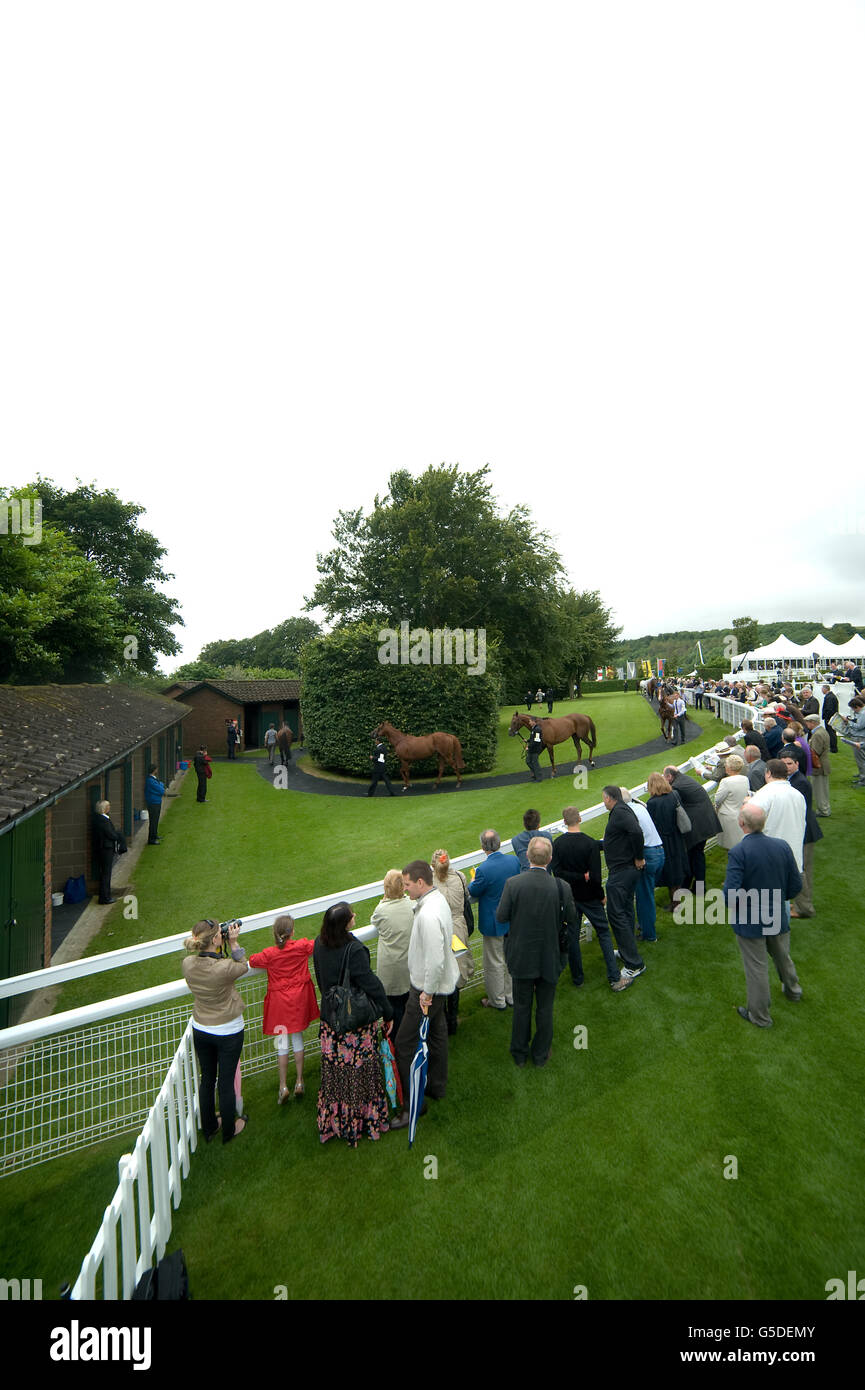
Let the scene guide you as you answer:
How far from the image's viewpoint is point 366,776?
22.4m

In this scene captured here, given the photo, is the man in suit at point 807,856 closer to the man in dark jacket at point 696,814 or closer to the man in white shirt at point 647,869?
the man in dark jacket at point 696,814

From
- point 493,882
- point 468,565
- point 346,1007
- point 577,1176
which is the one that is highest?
point 468,565

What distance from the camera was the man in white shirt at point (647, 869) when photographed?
644cm

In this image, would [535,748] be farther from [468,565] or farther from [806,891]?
[468,565]

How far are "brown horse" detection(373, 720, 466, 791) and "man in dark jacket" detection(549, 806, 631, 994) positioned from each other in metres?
13.5

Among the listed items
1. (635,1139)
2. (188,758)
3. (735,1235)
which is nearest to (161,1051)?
(635,1139)

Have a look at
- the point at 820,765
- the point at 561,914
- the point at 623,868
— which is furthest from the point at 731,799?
the point at 561,914

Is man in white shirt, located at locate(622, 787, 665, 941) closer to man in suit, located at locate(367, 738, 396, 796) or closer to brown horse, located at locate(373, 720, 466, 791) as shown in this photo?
man in suit, located at locate(367, 738, 396, 796)

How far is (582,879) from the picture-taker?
19.4ft

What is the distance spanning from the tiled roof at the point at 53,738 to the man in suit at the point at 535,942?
4.54 metres

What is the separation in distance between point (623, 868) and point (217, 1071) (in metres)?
4.05

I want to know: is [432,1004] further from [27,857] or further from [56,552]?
[56,552]

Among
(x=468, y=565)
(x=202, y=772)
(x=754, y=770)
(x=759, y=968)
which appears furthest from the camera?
(x=468, y=565)
